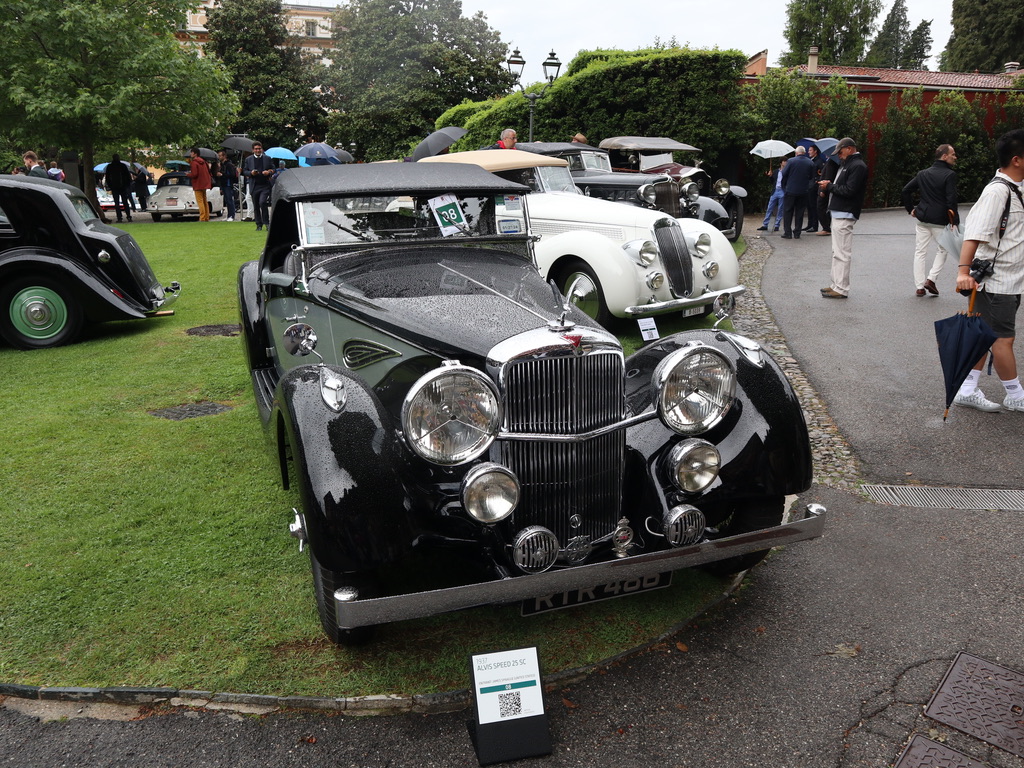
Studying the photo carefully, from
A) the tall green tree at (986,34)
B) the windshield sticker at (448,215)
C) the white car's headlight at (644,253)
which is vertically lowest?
the white car's headlight at (644,253)

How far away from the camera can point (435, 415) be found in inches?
106

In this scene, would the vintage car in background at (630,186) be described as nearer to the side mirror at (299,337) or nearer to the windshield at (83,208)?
the windshield at (83,208)

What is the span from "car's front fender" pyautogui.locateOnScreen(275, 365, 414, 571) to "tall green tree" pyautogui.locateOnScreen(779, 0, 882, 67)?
5759 cm

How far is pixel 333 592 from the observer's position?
9.17 feet

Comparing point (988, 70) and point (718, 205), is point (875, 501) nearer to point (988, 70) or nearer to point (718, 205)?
point (718, 205)

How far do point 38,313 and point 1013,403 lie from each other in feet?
29.3

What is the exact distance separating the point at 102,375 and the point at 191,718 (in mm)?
5063

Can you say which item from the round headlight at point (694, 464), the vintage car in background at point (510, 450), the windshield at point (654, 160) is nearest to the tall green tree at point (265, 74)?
the windshield at point (654, 160)

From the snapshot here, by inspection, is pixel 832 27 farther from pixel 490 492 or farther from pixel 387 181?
pixel 490 492

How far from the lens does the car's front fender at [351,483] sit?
2631 mm

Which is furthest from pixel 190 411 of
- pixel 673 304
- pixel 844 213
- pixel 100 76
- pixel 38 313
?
pixel 100 76

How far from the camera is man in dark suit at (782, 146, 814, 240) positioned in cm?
1445

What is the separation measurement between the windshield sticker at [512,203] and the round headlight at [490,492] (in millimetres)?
2167

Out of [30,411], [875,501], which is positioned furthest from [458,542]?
[30,411]
